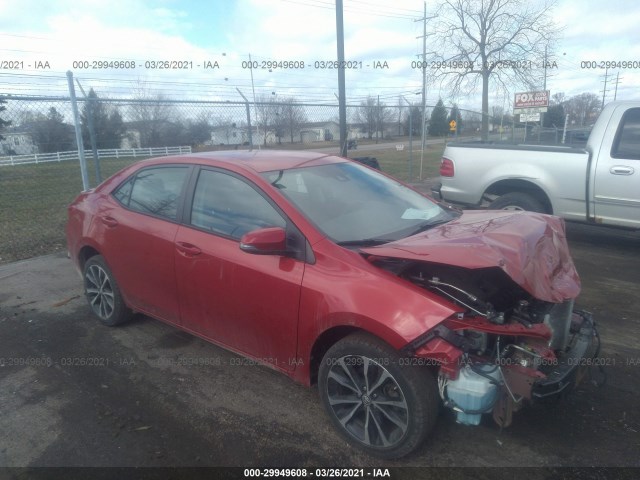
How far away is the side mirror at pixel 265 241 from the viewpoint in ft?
8.70

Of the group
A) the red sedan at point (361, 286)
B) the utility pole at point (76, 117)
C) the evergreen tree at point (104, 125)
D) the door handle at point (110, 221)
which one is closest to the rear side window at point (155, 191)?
the red sedan at point (361, 286)

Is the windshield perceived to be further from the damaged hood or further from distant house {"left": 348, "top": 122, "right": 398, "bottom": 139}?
distant house {"left": 348, "top": 122, "right": 398, "bottom": 139}

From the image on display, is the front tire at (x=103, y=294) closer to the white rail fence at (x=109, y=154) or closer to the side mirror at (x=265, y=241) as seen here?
the side mirror at (x=265, y=241)

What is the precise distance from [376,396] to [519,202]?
4.69 meters

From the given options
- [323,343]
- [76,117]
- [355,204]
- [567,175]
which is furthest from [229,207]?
[76,117]

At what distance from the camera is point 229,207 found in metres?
3.21

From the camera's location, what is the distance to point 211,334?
3.32m

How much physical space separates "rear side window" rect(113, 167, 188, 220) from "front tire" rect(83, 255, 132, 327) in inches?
Result: 26.1

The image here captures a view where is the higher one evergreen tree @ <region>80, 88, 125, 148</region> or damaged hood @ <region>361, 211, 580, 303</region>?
evergreen tree @ <region>80, 88, 125, 148</region>

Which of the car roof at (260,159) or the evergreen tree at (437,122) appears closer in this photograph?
the car roof at (260,159)

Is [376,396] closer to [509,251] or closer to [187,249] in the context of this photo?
[509,251]

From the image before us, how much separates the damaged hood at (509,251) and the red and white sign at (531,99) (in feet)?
62.4

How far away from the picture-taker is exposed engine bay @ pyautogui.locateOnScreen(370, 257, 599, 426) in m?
2.29

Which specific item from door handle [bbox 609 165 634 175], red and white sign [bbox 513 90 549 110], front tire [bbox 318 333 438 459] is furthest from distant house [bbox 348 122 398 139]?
front tire [bbox 318 333 438 459]
